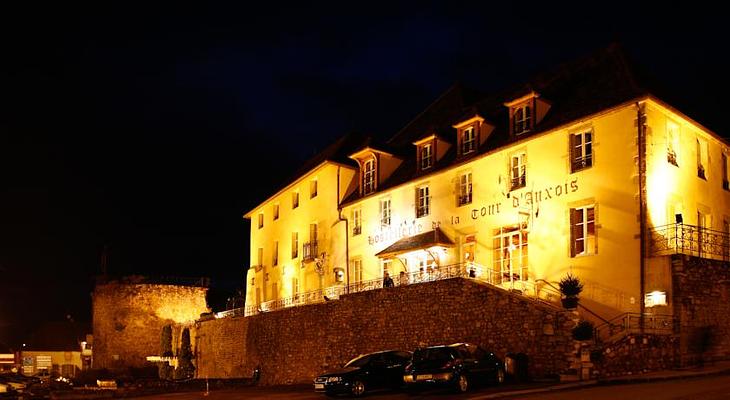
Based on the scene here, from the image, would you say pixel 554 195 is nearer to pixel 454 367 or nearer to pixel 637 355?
pixel 637 355

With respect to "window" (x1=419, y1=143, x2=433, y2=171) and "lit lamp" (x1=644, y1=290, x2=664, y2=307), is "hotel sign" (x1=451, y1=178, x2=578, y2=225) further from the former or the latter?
"lit lamp" (x1=644, y1=290, x2=664, y2=307)

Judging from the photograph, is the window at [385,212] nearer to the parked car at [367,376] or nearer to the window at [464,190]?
the window at [464,190]

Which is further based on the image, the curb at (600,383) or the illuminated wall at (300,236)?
the illuminated wall at (300,236)

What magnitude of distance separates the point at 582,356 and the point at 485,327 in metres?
4.01

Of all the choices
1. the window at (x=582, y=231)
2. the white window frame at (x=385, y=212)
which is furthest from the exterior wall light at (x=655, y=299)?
the white window frame at (x=385, y=212)

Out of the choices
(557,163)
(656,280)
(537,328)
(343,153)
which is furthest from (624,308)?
(343,153)

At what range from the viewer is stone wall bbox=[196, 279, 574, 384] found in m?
22.2

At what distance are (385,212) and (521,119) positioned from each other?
9090 millimetres

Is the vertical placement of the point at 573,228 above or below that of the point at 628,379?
above

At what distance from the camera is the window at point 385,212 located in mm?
34875

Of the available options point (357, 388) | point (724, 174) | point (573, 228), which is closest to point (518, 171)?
point (573, 228)

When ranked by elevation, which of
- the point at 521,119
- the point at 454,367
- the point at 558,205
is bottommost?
the point at 454,367

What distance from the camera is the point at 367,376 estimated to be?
23.2 m

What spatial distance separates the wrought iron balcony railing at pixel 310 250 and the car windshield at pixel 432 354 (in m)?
18.9
